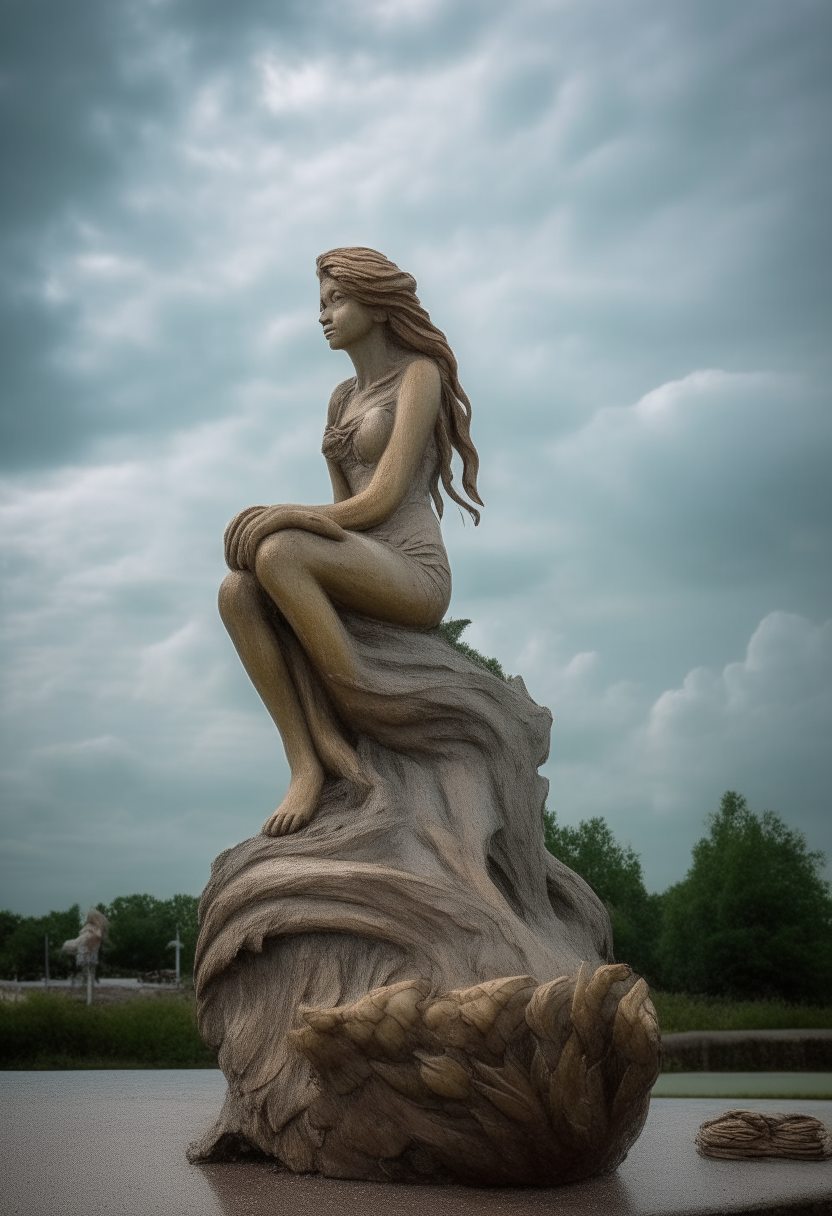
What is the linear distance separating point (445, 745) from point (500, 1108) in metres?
1.55

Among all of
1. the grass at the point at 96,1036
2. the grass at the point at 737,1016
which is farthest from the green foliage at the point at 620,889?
the grass at the point at 96,1036

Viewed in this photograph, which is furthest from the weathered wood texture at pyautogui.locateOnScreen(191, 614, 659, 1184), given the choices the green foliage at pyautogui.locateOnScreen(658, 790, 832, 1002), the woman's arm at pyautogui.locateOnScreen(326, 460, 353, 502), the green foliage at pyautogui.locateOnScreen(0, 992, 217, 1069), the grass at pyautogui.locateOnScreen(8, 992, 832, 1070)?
the green foliage at pyautogui.locateOnScreen(658, 790, 832, 1002)

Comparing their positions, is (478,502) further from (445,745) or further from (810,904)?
(810,904)

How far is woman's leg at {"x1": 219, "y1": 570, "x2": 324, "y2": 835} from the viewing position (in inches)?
181

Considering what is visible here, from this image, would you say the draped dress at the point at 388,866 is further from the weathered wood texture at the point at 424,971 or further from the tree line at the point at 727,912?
the tree line at the point at 727,912

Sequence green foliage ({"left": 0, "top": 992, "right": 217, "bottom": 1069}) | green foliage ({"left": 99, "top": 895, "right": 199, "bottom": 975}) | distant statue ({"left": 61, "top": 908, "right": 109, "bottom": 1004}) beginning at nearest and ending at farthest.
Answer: green foliage ({"left": 0, "top": 992, "right": 217, "bottom": 1069}) < distant statue ({"left": 61, "top": 908, "right": 109, "bottom": 1004}) < green foliage ({"left": 99, "top": 895, "right": 199, "bottom": 975})

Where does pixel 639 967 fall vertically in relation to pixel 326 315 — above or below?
below

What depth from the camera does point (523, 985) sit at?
3.34 metres

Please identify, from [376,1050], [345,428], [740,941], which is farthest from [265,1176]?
[740,941]

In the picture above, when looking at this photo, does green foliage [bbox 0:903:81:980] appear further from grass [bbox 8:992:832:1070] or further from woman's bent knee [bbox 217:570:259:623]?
woman's bent knee [bbox 217:570:259:623]

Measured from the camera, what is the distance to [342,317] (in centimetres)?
518

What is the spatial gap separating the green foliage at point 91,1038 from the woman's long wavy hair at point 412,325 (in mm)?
8600

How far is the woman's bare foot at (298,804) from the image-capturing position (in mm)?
4410

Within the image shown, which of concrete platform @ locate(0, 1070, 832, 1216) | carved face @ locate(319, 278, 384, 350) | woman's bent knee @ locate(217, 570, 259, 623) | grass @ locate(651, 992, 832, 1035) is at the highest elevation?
carved face @ locate(319, 278, 384, 350)
